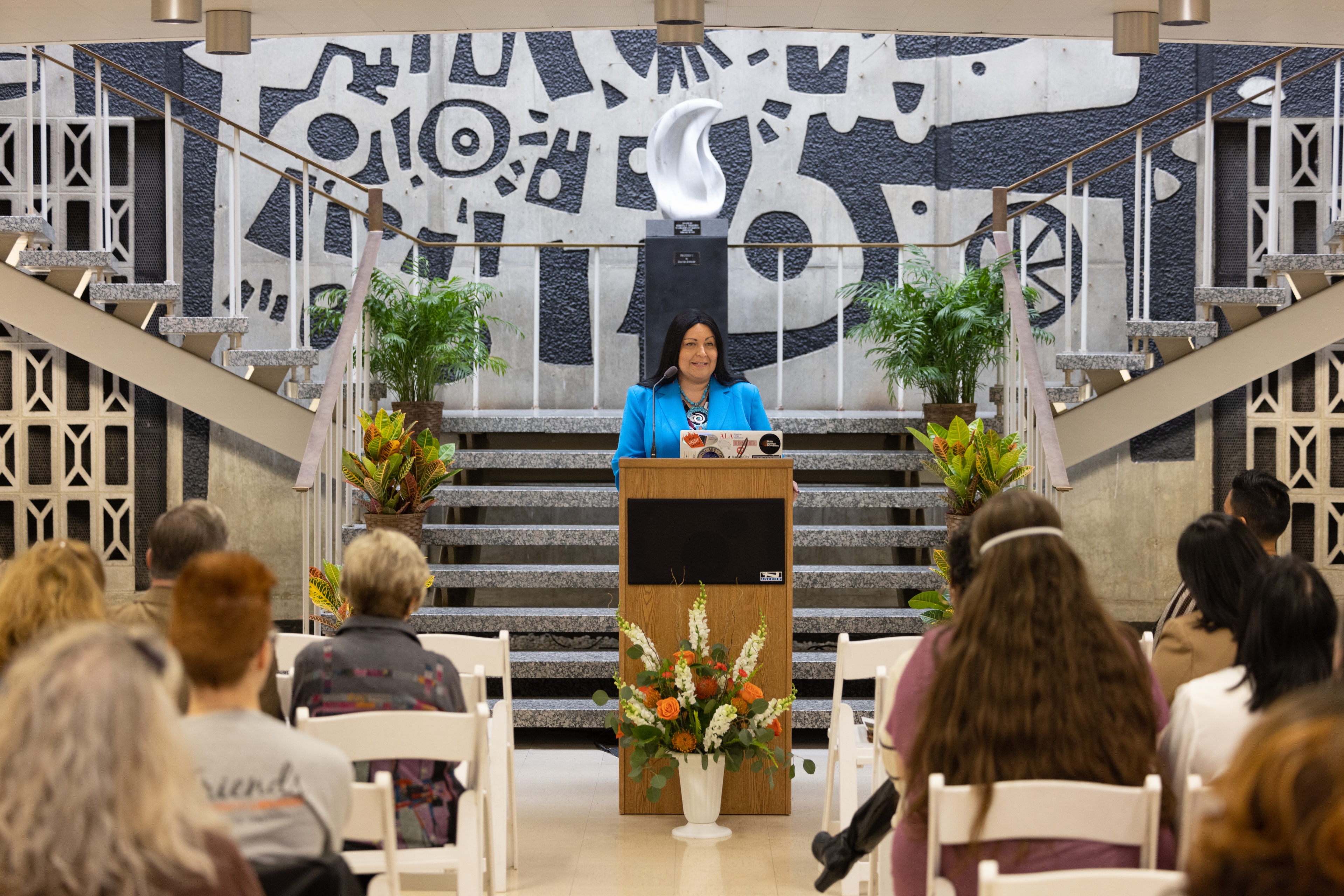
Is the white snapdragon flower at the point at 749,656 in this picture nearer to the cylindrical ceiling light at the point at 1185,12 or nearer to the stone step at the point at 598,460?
the stone step at the point at 598,460

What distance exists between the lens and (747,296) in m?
7.78

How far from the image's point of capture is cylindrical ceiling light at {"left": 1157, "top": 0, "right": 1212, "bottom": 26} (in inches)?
176

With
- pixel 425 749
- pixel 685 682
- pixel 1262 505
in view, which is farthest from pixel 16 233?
pixel 1262 505

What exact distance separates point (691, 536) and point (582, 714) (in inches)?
51.6

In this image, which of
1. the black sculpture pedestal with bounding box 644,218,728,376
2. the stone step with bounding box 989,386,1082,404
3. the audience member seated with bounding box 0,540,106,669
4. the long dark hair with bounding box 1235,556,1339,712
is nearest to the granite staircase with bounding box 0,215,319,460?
the black sculpture pedestal with bounding box 644,218,728,376

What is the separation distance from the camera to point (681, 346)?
4348mm

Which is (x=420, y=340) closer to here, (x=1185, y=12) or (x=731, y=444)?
(x=731, y=444)

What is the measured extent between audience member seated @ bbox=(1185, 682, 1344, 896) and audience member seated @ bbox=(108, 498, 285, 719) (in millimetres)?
2238

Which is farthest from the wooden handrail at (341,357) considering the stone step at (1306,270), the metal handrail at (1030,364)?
the stone step at (1306,270)

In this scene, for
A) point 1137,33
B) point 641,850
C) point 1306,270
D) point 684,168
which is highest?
point 1137,33

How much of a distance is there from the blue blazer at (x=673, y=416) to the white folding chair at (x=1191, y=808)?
7.98ft

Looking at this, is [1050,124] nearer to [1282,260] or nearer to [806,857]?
[1282,260]

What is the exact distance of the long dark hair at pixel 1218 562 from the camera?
2.70m

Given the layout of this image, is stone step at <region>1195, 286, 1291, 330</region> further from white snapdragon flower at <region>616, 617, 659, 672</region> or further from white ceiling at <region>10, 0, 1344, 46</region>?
white snapdragon flower at <region>616, 617, 659, 672</region>
